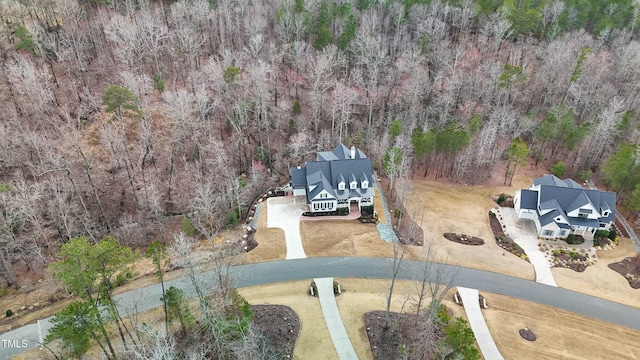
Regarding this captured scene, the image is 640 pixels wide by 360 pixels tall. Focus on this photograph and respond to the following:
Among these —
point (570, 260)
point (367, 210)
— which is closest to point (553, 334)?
point (570, 260)

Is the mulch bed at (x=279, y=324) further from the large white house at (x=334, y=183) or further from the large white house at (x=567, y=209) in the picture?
the large white house at (x=567, y=209)

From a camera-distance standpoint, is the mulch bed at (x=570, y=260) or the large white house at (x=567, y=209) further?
the large white house at (x=567, y=209)

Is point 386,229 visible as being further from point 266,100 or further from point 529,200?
point 266,100

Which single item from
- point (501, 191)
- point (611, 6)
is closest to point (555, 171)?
point (501, 191)

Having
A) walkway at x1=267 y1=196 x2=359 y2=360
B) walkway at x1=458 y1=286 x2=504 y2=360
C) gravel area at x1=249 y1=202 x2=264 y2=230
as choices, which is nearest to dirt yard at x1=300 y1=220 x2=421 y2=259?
walkway at x1=267 y1=196 x2=359 y2=360

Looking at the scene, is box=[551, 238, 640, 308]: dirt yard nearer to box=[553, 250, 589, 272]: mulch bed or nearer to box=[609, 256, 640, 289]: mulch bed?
box=[609, 256, 640, 289]: mulch bed

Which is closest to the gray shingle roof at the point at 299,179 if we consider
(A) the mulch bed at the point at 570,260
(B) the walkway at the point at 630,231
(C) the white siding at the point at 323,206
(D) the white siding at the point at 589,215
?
(C) the white siding at the point at 323,206

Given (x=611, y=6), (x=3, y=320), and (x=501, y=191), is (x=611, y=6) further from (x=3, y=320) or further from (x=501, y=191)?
(x=3, y=320)
